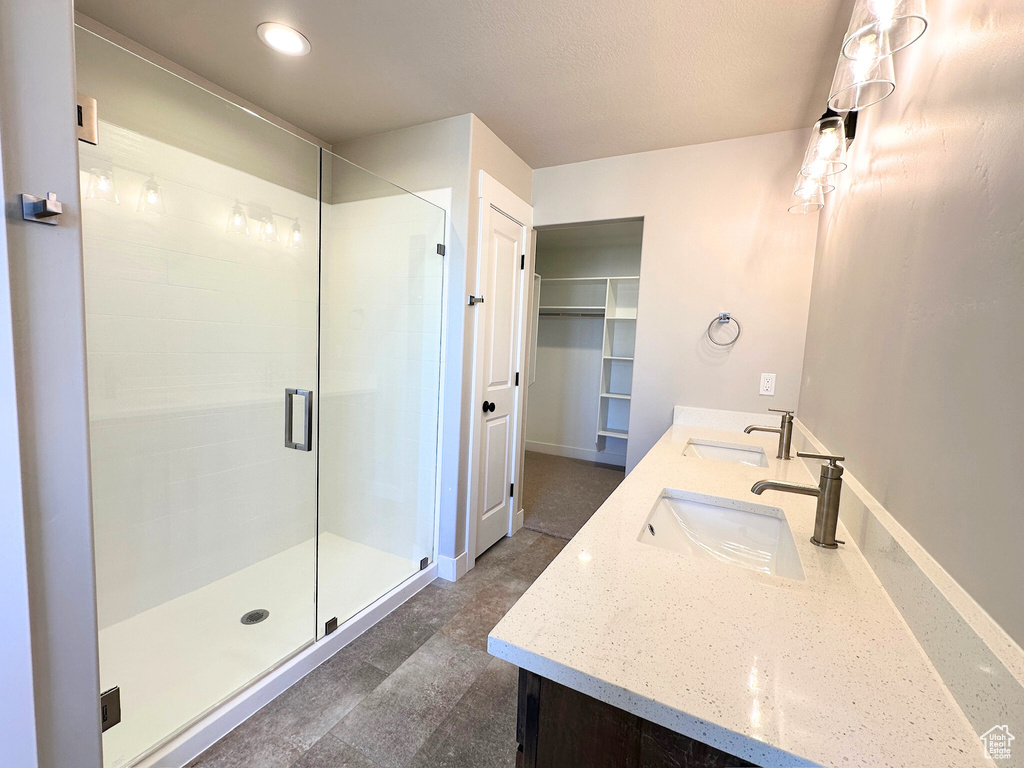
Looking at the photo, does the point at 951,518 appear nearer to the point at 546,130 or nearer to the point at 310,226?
the point at 546,130

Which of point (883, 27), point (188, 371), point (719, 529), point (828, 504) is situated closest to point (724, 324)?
point (719, 529)

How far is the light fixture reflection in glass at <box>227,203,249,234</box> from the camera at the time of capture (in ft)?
6.73

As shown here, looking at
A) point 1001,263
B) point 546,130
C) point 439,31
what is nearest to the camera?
point 1001,263

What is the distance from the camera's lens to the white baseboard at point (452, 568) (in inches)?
92.4

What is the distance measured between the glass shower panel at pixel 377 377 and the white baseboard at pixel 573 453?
2758 millimetres

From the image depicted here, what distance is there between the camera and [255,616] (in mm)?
1893

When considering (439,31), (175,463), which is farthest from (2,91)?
(175,463)

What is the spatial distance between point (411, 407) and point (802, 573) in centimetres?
195

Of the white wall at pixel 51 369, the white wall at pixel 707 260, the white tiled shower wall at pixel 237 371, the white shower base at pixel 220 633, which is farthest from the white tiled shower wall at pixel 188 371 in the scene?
the white wall at pixel 707 260

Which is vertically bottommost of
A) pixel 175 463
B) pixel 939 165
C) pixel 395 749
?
pixel 395 749

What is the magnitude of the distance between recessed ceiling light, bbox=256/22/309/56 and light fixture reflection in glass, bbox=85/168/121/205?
78cm

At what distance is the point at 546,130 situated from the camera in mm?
2287

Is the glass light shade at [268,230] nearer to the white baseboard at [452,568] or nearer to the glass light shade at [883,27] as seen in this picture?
the white baseboard at [452,568]

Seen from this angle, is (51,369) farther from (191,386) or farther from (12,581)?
(191,386)
